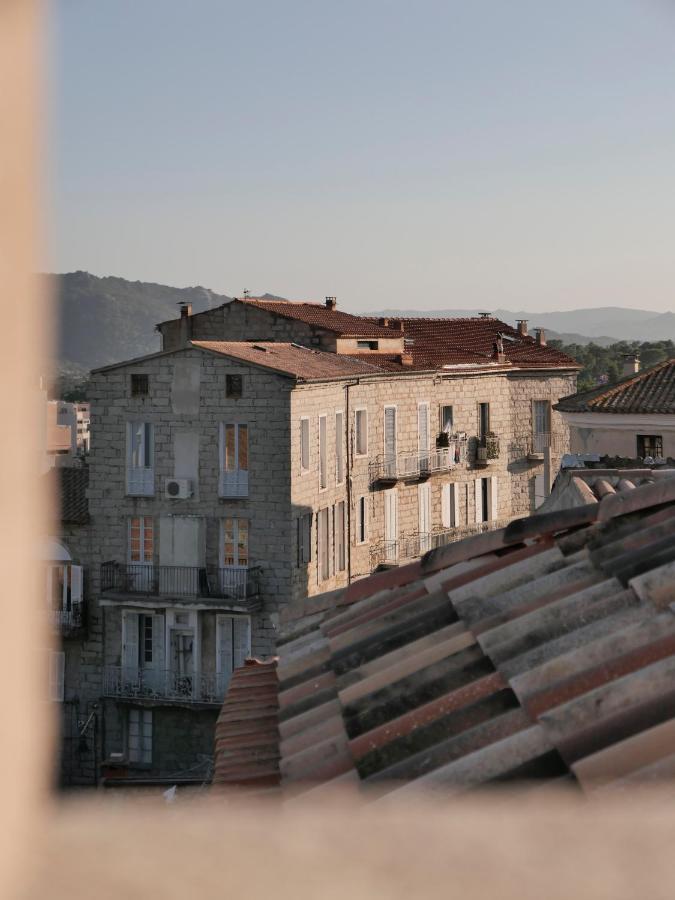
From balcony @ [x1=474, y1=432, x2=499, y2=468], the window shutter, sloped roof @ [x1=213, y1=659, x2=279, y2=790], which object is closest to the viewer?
sloped roof @ [x1=213, y1=659, x2=279, y2=790]

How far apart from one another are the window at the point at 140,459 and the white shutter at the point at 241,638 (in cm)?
379

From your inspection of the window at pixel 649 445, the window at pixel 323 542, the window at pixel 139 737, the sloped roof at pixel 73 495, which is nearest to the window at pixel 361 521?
the window at pixel 323 542

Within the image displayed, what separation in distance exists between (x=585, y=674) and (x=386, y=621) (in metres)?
1.57

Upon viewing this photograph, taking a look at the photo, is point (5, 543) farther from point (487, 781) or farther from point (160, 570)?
point (160, 570)

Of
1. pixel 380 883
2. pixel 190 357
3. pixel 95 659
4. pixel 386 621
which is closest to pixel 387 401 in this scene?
pixel 190 357

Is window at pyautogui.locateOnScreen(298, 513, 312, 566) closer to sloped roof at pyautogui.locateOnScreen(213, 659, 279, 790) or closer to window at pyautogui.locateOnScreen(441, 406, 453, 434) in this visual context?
window at pyautogui.locateOnScreen(441, 406, 453, 434)

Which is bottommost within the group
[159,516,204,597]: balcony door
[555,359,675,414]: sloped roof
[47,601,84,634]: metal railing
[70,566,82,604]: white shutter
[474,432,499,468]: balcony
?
[47,601,84,634]: metal railing

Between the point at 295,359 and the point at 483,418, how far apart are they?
11739mm

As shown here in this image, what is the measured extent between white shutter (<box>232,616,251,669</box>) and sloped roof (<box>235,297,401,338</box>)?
10.3m

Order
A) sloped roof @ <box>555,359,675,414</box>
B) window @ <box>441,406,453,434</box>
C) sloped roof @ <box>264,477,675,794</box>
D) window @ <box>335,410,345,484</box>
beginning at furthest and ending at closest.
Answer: window @ <box>441,406,453,434</box>
window @ <box>335,410,345,484</box>
sloped roof @ <box>555,359,675,414</box>
sloped roof @ <box>264,477,675,794</box>

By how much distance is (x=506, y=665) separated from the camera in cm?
364

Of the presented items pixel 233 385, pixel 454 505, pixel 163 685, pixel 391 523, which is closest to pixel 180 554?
pixel 163 685

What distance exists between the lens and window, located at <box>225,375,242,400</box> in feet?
95.0

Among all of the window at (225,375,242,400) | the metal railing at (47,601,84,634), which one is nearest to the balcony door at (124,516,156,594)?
the metal railing at (47,601,84,634)
